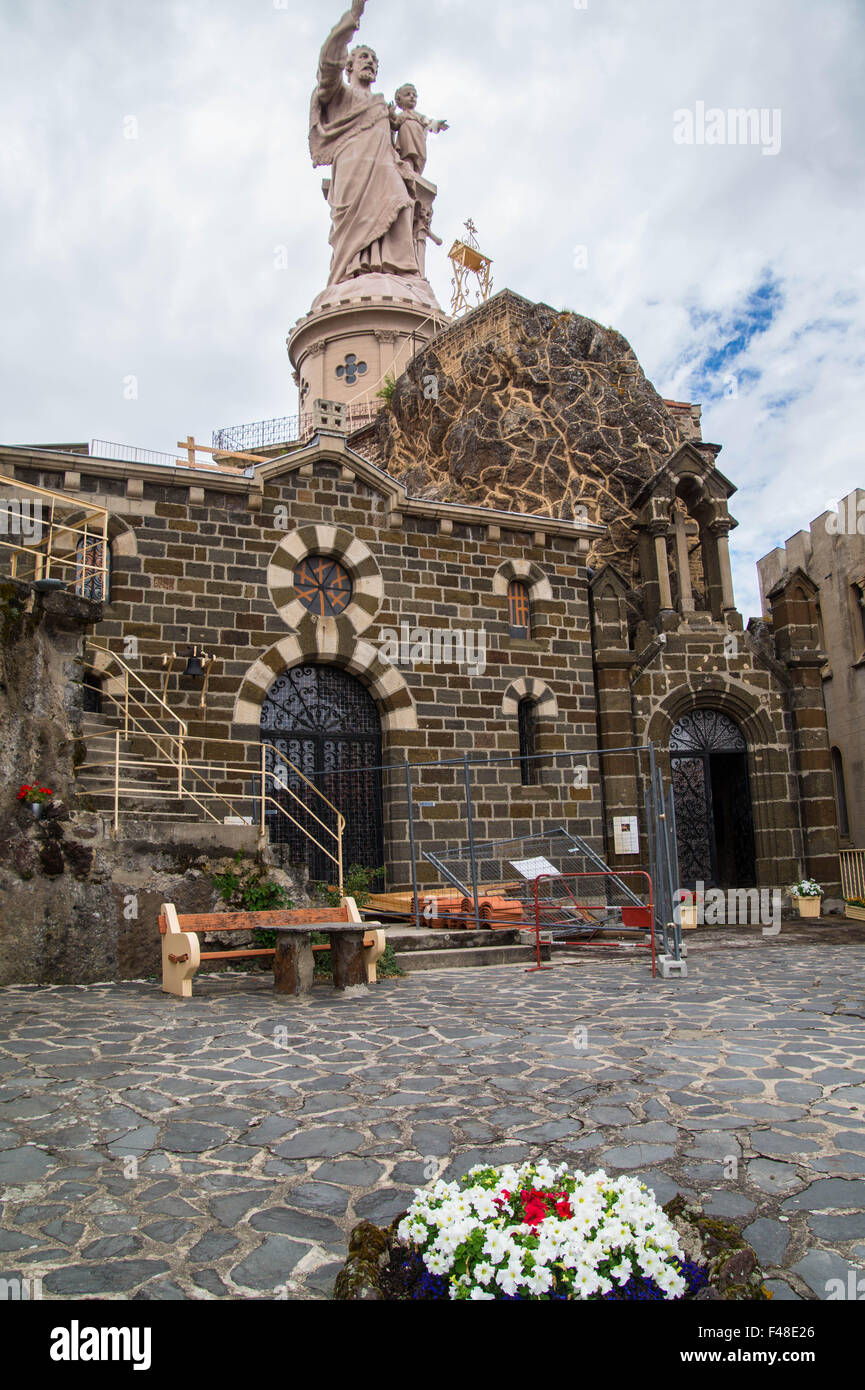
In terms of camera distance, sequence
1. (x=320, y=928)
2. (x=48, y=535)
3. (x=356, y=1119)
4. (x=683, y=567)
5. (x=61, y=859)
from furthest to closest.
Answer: (x=683, y=567)
(x=48, y=535)
(x=61, y=859)
(x=320, y=928)
(x=356, y=1119)

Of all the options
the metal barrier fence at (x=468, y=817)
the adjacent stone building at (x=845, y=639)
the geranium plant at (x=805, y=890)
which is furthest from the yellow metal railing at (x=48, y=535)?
the adjacent stone building at (x=845, y=639)

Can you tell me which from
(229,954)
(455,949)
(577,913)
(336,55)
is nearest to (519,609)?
(577,913)

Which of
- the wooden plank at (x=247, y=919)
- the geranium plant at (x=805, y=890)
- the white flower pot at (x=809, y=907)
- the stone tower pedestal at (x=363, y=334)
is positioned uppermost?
the stone tower pedestal at (x=363, y=334)

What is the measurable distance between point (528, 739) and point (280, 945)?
26.3ft

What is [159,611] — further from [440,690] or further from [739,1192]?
[739,1192]

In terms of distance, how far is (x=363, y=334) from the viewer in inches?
1414

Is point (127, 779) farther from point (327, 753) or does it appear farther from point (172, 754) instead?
point (327, 753)

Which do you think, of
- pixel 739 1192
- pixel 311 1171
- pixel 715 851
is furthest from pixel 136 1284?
pixel 715 851

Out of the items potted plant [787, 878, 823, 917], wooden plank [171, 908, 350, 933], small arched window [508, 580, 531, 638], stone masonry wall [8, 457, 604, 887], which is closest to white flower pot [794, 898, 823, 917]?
potted plant [787, 878, 823, 917]

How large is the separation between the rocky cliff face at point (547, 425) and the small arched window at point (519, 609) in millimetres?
5480

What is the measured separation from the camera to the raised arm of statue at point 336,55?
3641 centimetres

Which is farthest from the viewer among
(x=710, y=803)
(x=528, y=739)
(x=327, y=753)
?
(x=710, y=803)

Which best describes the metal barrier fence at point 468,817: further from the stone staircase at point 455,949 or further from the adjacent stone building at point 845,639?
the adjacent stone building at point 845,639

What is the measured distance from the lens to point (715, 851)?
685 inches
